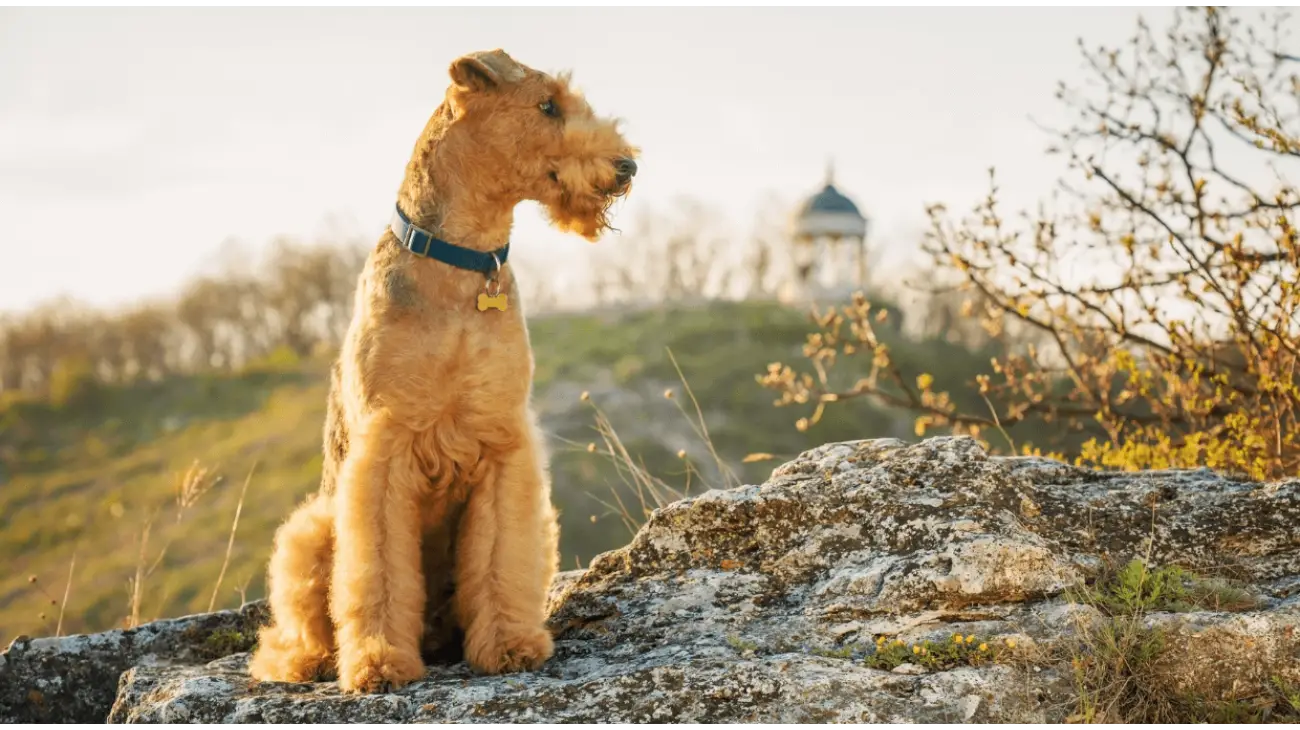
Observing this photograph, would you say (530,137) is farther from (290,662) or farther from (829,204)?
(829,204)

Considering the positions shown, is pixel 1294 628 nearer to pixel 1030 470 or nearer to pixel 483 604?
pixel 1030 470

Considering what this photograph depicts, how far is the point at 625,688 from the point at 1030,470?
1992 millimetres

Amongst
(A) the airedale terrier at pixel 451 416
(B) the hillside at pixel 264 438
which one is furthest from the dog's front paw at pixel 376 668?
(B) the hillside at pixel 264 438

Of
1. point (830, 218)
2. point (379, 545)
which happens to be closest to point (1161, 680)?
point (379, 545)

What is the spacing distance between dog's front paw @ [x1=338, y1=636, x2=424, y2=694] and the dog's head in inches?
65.9

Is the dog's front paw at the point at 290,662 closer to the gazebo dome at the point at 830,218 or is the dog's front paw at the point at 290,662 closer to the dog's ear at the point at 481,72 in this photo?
the dog's ear at the point at 481,72

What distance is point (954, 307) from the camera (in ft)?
153

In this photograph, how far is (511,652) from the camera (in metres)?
3.47

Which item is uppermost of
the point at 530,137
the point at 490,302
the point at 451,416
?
the point at 530,137

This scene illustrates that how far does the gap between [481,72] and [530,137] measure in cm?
29

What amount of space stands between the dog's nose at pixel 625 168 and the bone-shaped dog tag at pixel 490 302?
0.65 metres

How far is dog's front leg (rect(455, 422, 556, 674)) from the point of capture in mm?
3535

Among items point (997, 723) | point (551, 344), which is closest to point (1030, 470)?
point (997, 723)

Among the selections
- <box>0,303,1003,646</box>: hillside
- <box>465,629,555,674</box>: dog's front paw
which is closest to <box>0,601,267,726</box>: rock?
<box>465,629,555,674</box>: dog's front paw
